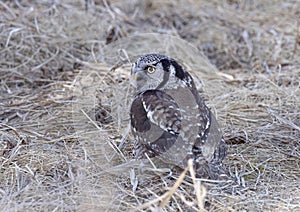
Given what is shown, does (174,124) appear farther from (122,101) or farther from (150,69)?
(122,101)

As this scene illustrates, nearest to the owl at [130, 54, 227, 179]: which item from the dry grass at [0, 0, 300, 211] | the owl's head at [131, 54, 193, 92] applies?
the owl's head at [131, 54, 193, 92]

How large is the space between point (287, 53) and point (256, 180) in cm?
343

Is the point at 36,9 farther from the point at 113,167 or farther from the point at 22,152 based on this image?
the point at 113,167

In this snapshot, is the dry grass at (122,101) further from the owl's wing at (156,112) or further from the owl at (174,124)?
the owl's wing at (156,112)

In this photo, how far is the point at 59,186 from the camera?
4.10 m

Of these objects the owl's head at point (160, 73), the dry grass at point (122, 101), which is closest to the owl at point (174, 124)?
the owl's head at point (160, 73)

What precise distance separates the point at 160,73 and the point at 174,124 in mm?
719

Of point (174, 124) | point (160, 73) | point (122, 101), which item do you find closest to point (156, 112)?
point (174, 124)

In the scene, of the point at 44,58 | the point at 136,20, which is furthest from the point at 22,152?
the point at 136,20

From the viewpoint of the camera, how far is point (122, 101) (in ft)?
19.3

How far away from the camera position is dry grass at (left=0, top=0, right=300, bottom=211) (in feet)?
13.4

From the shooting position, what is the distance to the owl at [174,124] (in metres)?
4.15

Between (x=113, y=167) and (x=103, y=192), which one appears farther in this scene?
(x=113, y=167)

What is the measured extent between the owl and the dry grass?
14 cm
